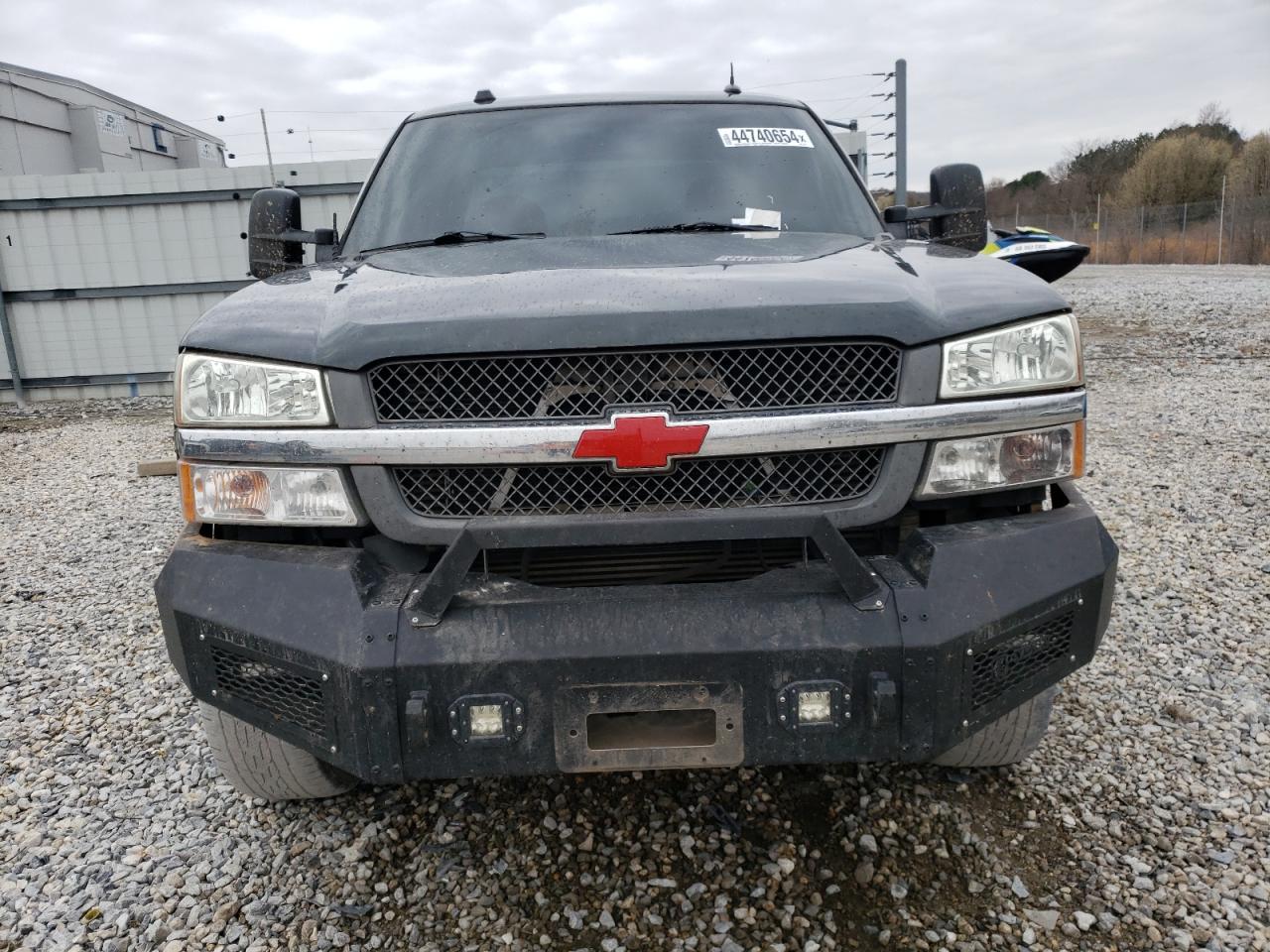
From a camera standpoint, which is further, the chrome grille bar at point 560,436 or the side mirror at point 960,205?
the side mirror at point 960,205

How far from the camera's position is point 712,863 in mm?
2258

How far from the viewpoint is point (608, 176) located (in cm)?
311

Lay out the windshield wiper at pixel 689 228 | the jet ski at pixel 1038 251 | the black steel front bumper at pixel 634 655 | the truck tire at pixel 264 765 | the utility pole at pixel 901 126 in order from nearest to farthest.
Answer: the black steel front bumper at pixel 634 655 → the truck tire at pixel 264 765 → the windshield wiper at pixel 689 228 → the jet ski at pixel 1038 251 → the utility pole at pixel 901 126

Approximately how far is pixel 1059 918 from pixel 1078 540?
86 centimetres

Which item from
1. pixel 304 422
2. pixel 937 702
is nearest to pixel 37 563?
pixel 304 422

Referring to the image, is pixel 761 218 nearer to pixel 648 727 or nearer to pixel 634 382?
pixel 634 382

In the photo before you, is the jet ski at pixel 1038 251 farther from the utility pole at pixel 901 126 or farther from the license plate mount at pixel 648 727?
the license plate mount at pixel 648 727

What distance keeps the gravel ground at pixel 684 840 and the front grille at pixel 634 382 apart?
3.82 ft

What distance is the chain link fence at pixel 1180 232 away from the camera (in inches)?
1211

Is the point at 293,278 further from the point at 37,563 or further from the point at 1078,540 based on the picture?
the point at 37,563

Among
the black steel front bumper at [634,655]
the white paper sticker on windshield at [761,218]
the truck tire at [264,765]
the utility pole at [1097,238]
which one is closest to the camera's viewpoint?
the black steel front bumper at [634,655]

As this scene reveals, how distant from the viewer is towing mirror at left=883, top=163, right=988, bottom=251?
3244 mm

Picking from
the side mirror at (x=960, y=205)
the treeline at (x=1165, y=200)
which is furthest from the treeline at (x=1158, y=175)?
the side mirror at (x=960, y=205)

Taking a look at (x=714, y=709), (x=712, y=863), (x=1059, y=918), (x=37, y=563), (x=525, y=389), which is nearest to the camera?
(x=714, y=709)
